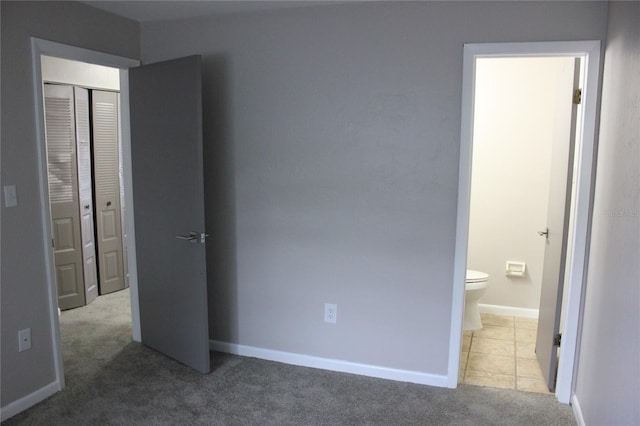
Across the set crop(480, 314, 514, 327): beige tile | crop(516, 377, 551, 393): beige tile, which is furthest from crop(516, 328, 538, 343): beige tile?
crop(516, 377, 551, 393): beige tile

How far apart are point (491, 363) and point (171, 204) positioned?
2.31 meters

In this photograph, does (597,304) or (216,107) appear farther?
(216,107)

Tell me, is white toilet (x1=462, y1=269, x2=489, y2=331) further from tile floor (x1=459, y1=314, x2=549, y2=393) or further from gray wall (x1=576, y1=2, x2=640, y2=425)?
gray wall (x1=576, y1=2, x2=640, y2=425)

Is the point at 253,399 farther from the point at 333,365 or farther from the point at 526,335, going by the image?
the point at 526,335

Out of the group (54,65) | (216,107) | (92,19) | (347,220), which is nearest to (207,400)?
(347,220)

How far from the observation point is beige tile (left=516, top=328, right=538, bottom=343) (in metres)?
3.61

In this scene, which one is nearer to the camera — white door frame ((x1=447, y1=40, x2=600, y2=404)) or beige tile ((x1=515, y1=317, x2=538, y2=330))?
white door frame ((x1=447, y1=40, x2=600, y2=404))

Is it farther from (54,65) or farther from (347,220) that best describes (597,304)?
(54,65)

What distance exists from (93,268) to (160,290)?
1.54 metres

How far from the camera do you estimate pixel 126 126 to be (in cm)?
321

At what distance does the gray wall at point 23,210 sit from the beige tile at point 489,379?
2.44 meters

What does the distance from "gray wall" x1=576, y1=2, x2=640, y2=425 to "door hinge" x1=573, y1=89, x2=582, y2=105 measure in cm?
18

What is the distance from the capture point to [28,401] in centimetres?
258

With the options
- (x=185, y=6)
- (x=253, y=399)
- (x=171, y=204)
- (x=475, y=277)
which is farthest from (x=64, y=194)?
(x=475, y=277)
